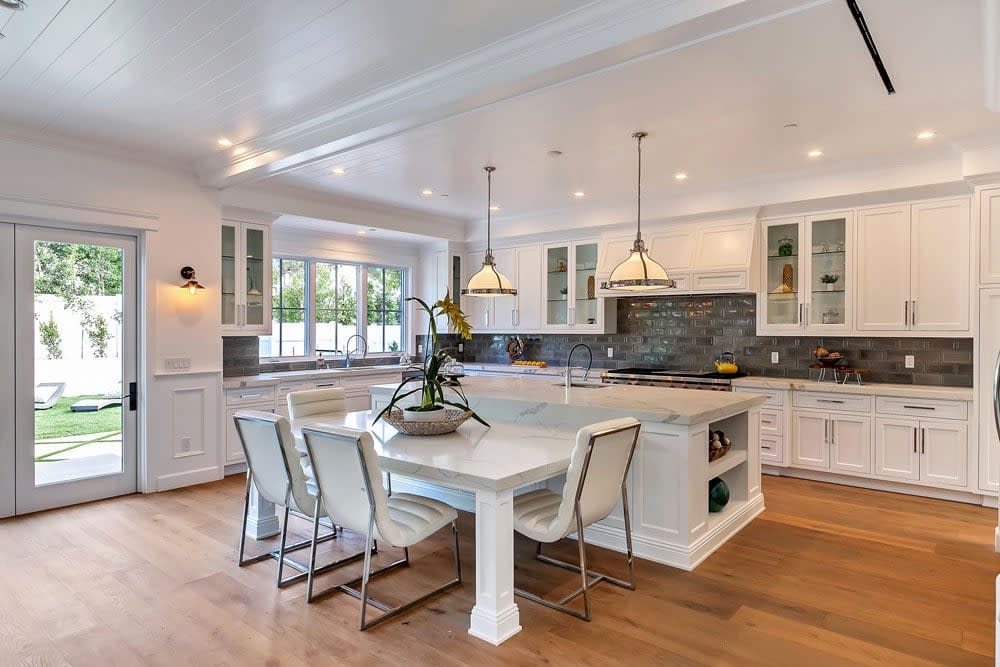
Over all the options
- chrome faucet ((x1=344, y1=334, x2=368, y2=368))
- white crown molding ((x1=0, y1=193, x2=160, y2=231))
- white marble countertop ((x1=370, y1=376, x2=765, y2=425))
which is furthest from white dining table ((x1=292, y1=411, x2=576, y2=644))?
chrome faucet ((x1=344, y1=334, x2=368, y2=368))

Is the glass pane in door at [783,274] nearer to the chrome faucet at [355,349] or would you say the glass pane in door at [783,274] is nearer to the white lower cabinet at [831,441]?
the white lower cabinet at [831,441]

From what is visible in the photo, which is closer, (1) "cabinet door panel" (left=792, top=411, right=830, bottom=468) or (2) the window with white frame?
(1) "cabinet door panel" (left=792, top=411, right=830, bottom=468)

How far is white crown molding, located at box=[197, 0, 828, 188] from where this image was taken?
2346 mm

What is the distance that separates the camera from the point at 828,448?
16.7 ft

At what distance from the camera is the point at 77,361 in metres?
4.57

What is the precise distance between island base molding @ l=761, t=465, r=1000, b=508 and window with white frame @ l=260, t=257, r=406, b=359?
15.4ft

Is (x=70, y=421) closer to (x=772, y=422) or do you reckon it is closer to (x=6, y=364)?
(x=6, y=364)

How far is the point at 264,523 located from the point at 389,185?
10.2 feet

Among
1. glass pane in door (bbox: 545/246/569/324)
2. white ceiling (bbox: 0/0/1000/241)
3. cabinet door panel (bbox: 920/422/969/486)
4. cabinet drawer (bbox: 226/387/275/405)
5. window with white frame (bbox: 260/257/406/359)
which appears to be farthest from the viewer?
glass pane in door (bbox: 545/246/569/324)

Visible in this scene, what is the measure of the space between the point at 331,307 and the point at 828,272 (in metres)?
5.23

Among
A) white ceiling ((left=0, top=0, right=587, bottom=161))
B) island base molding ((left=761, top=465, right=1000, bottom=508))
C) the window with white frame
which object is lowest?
island base molding ((left=761, top=465, right=1000, bottom=508))

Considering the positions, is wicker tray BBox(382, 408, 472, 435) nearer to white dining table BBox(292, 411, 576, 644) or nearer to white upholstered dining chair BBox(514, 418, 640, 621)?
white dining table BBox(292, 411, 576, 644)

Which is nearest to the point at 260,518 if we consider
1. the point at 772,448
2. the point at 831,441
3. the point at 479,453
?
the point at 479,453

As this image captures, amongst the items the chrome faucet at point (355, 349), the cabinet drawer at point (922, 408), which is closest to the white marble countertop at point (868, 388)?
the cabinet drawer at point (922, 408)
